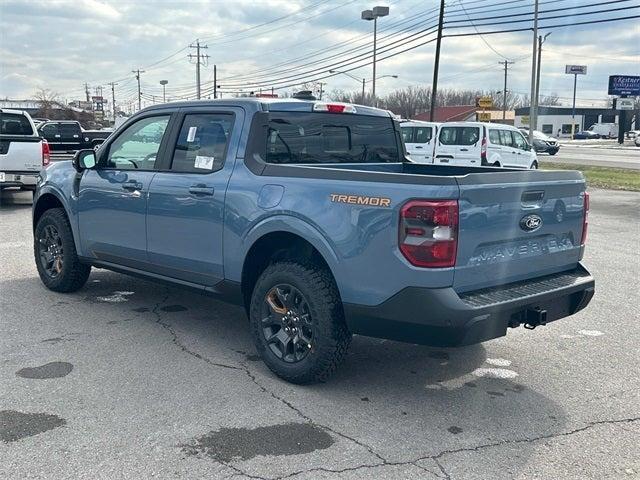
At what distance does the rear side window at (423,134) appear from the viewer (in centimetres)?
2291

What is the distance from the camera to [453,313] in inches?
143

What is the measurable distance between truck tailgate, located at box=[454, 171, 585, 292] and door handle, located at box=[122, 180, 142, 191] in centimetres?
286

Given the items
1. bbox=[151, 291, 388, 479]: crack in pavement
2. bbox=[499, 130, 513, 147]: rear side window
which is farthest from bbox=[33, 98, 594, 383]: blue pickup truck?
bbox=[499, 130, 513, 147]: rear side window

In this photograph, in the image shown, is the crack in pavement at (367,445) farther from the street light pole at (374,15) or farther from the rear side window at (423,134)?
the street light pole at (374,15)

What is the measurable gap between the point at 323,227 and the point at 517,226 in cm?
118

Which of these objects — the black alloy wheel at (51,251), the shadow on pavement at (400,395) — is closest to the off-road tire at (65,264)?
the black alloy wheel at (51,251)

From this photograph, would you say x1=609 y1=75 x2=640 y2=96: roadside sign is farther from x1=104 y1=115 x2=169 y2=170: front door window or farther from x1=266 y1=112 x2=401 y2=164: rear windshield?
x1=104 y1=115 x2=169 y2=170: front door window

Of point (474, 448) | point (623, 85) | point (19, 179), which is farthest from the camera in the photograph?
point (623, 85)

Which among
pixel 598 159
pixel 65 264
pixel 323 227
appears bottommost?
pixel 65 264

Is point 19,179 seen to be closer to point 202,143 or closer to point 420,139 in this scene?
point 202,143

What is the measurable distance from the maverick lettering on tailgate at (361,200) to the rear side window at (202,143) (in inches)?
47.6

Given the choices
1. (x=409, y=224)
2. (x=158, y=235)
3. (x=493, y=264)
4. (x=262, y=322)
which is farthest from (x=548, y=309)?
(x=158, y=235)

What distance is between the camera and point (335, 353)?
4121mm

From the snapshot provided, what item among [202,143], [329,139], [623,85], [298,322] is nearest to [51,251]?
[202,143]
